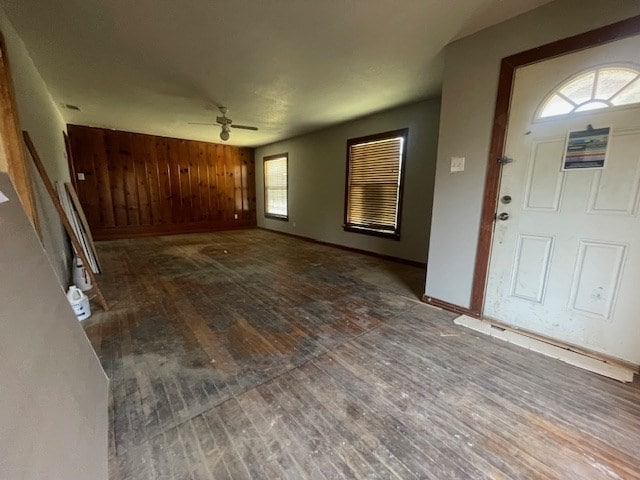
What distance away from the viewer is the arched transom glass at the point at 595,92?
163 cm

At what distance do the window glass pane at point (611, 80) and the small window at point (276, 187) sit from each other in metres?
5.56

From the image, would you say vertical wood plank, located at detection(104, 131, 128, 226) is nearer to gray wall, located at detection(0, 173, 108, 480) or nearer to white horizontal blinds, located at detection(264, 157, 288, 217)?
white horizontal blinds, located at detection(264, 157, 288, 217)

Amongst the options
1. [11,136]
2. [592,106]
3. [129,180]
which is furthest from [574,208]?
[129,180]

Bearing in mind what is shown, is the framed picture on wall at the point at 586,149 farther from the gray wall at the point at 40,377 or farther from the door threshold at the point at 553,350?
the gray wall at the point at 40,377

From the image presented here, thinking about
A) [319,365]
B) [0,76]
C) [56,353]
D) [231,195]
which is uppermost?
[0,76]

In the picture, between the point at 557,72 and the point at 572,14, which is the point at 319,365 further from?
the point at 572,14

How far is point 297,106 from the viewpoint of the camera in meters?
3.92

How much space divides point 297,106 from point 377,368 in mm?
3688

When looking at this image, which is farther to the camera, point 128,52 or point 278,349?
point 128,52

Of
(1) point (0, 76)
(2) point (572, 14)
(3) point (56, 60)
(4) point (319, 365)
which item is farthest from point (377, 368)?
(3) point (56, 60)

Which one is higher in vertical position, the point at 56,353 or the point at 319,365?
the point at 56,353

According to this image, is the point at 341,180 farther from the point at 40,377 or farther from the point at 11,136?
the point at 40,377

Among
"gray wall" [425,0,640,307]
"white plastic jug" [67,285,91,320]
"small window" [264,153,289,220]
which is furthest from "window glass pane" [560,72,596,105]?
"small window" [264,153,289,220]

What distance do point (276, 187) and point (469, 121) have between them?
5457 millimetres
